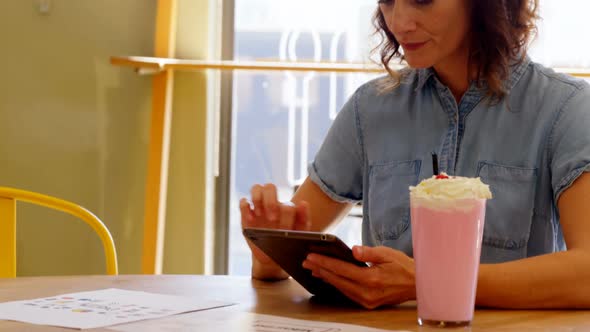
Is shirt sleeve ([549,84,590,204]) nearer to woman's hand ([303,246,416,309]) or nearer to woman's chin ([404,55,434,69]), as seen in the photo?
woman's chin ([404,55,434,69])

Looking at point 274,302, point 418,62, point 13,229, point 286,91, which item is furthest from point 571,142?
point 286,91

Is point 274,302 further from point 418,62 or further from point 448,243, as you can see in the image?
point 418,62

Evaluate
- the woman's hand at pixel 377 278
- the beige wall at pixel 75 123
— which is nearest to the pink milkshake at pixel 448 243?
the woman's hand at pixel 377 278

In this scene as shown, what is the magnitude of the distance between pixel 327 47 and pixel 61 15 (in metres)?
Result: 0.89

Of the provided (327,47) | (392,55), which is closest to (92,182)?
(327,47)

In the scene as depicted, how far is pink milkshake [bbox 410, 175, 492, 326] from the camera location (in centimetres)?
96

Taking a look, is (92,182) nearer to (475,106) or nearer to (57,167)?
(57,167)

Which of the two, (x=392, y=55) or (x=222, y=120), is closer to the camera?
(x=392, y=55)

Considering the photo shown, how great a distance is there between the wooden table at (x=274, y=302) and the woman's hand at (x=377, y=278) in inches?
0.7

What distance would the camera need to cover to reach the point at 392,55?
1.67m

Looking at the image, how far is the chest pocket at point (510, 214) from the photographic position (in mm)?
1423

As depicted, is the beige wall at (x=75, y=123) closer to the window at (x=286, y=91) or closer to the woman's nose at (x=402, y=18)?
the window at (x=286, y=91)

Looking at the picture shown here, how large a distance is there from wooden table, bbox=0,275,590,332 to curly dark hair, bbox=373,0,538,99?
489 mm

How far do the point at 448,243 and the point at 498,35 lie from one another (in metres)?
0.64
